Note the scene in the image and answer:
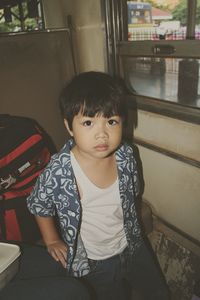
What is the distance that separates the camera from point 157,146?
1.97m

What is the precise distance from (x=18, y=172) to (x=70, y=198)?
1.42ft

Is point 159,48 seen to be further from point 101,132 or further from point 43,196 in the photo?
point 43,196

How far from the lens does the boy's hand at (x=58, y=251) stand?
1467 millimetres

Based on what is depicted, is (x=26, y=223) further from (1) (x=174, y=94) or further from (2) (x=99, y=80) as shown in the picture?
(1) (x=174, y=94)

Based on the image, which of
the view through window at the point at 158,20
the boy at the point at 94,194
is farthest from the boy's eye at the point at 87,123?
the view through window at the point at 158,20

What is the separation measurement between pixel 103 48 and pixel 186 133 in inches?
33.3

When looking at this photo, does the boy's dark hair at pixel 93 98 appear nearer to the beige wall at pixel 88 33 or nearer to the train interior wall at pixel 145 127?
the train interior wall at pixel 145 127

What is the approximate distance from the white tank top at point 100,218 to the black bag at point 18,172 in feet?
1.26

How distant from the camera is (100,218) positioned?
1441 millimetres

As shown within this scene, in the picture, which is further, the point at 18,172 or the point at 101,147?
the point at 18,172

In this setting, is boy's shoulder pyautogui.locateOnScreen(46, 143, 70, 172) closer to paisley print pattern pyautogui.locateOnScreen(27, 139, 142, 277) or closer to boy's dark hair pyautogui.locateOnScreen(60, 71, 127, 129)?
paisley print pattern pyautogui.locateOnScreen(27, 139, 142, 277)

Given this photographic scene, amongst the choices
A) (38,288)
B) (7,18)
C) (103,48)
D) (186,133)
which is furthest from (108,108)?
(7,18)

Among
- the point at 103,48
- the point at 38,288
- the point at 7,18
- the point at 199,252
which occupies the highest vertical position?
the point at 7,18

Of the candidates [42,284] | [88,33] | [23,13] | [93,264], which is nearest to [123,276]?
[93,264]
